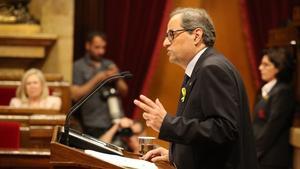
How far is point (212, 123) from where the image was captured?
257 centimetres

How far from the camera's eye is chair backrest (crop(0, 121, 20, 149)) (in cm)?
451

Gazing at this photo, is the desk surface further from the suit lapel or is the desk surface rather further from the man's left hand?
the man's left hand

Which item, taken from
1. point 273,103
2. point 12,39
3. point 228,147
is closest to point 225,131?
point 228,147

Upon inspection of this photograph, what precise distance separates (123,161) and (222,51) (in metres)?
4.99

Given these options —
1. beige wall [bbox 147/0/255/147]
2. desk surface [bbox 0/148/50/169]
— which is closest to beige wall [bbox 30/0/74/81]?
beige wall [bbox 147/0/255/147]

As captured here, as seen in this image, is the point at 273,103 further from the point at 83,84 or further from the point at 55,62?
the point at 55,62

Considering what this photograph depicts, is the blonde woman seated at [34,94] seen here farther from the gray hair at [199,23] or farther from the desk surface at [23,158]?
the gray hair at [199,23]

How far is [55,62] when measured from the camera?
269 inches

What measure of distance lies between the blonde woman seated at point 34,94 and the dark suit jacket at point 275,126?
6.00ft

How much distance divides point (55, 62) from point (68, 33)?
0.34 m

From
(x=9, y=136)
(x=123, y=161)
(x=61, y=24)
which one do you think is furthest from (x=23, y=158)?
(x=61, y=24)

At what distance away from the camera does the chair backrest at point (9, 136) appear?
14.8 feet

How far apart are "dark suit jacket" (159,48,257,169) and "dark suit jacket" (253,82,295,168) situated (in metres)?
2.42

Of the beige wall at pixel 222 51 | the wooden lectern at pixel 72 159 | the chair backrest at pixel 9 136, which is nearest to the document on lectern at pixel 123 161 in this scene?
the wooden lectern at pixel 72 159
